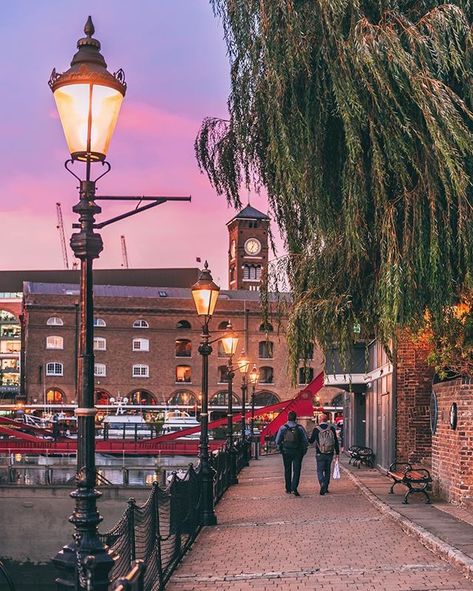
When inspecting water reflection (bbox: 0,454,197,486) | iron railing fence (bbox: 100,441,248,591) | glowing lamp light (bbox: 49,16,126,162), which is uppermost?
glowing lamp light (bbox: 49,16,126,162)

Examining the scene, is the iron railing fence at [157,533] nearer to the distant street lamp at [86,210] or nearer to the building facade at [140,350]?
the distant street lamp at [86,210]

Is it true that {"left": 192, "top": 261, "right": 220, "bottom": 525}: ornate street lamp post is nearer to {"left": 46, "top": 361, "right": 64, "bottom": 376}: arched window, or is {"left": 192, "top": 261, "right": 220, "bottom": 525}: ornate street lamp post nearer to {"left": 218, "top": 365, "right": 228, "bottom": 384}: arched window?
{"left": 46, "top": 361, "right": 64, "bottom": 376}: arched window

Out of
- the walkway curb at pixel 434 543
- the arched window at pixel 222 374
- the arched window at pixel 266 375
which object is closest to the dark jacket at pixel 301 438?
the walkway curb at pixel 434 543

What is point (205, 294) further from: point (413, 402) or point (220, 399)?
point (220, 399)

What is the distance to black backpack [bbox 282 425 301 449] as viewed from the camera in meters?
21.2

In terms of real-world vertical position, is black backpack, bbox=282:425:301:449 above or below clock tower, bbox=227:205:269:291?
below

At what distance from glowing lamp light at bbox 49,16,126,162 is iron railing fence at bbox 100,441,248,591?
3.05 metres

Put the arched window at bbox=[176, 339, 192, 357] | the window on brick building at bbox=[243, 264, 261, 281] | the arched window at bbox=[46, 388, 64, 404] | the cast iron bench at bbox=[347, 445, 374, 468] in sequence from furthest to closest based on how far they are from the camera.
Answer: the window on brick building at bbox=[243, 264, 261, 281], the arched window at bbox=[176, 339, 192, 357], the arched window at bbox=[46, 388, 64, 404], the cast iron bench at bbox=[347, 445, 374, 468]

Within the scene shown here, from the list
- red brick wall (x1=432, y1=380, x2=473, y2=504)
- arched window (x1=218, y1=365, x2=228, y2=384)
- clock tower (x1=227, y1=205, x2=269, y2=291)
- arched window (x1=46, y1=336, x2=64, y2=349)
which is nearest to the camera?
red brick wall (x1=432, y1=380, x2=473, y2=504)

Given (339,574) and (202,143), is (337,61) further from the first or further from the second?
(339,574)

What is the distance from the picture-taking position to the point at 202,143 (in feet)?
56.6

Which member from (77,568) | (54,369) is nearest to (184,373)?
(54,369)

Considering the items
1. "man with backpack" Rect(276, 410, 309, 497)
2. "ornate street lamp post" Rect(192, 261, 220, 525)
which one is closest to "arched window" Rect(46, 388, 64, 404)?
"man with backpack" Rect(276, 410, 309, 497)

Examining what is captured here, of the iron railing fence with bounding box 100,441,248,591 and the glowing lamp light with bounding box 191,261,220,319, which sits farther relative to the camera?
the glowing lamp light with bounding box 191,261,220,319
